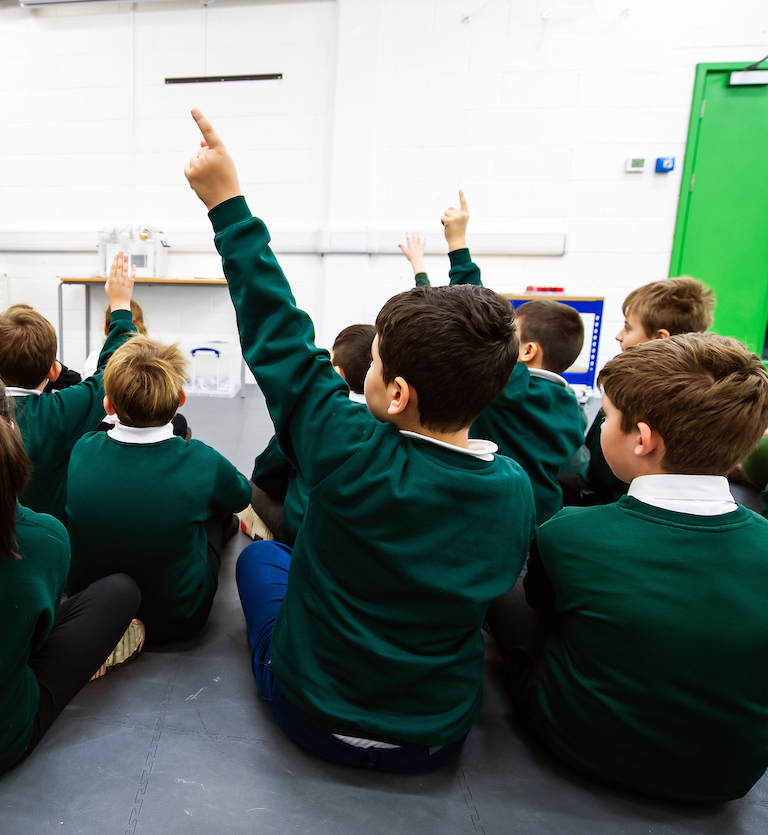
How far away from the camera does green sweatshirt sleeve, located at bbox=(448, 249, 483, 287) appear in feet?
4.54

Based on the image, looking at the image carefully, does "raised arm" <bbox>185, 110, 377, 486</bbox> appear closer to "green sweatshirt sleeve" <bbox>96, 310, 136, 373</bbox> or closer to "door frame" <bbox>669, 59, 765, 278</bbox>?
"green sweatshirt sleeve" <bbox>96, 310, 136, 373</bbox>

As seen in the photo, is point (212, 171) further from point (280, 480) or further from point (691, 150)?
point (691, 150)

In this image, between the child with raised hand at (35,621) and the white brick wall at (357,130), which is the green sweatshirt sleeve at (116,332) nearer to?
the child with raised hand at (35,621)

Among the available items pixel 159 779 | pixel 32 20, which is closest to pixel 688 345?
pixel 159 779

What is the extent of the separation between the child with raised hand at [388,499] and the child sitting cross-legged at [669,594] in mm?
111

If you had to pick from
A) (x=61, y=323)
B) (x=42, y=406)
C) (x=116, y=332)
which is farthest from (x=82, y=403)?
(x=61, y=323)

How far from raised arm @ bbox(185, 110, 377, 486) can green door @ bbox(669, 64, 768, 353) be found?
3.82 m

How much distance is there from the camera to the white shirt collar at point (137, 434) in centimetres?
107

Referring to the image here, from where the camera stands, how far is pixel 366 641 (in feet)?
2.37

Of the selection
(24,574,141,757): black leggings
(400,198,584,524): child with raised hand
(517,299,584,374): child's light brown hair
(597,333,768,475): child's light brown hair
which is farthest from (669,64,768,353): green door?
(24,574,141,757): black leggings

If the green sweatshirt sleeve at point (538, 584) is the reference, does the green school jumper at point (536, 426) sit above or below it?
above

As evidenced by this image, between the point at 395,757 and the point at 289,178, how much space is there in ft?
Result: 13.4

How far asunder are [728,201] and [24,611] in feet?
14.4

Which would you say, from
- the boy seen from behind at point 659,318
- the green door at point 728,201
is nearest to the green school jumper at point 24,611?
the boy seen from behind at point 659,318
